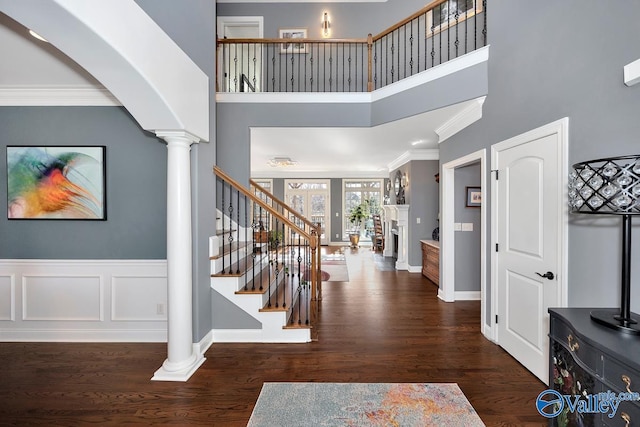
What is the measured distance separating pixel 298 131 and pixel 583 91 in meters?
3.34

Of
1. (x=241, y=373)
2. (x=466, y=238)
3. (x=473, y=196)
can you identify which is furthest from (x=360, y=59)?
(x=241, y=373)

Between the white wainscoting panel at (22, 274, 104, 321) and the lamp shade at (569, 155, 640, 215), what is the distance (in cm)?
417

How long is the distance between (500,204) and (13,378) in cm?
478

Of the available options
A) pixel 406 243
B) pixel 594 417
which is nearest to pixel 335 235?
pixel 406 243

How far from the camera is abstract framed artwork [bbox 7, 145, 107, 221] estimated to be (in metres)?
2.86

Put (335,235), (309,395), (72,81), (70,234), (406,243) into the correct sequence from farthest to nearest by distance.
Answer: (335,235) < (406,243) < (70,234) < (72,81) < (309,395)

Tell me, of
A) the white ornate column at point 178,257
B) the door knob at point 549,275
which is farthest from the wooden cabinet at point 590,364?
the white ornate column at point 178,257

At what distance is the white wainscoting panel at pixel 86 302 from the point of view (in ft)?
9.57

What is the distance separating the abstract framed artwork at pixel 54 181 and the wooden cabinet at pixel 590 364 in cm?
402

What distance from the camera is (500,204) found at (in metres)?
2.80

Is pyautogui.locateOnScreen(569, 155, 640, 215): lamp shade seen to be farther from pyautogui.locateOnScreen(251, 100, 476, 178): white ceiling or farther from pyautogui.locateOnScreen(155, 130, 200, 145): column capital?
pyautogui.locateOnScreen(155, 130, 200, 145): column capital

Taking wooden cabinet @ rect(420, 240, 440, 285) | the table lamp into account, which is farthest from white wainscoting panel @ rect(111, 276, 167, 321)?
wooden cabinet @ rect(420, 240, 440, 285)

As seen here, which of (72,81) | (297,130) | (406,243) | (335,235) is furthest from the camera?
(335,235)

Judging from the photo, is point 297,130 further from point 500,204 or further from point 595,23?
point 595,23
